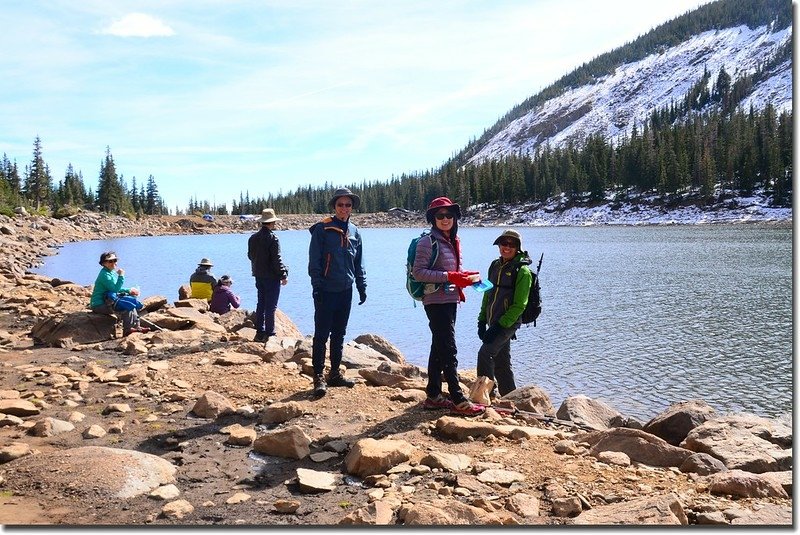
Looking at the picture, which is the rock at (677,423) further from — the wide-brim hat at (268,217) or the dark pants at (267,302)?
the wide-brim hat at (268,217)

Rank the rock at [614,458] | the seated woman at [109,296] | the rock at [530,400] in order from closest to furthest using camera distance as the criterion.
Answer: the rock at [614,458]
the rock at [530,400]
the seated woman at [109,296]

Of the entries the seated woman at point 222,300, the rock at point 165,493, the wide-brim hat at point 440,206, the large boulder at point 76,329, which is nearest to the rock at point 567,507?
the rock at point 165,493

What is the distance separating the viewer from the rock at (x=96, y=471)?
15.0ft

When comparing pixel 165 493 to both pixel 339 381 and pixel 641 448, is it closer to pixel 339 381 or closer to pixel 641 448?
pixel 339 381

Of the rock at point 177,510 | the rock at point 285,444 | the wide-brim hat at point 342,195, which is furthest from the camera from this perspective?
the wide-brim hat at point 342,195

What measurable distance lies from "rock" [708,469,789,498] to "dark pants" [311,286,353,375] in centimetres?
421

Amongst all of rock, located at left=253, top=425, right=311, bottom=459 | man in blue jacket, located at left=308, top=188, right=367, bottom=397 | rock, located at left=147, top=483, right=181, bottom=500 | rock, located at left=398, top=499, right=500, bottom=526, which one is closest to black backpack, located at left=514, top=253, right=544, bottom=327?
man in blue jacket, located at left=308, top=188, right=367, bottom=397

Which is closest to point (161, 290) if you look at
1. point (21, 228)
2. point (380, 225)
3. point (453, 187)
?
point (380, 225)

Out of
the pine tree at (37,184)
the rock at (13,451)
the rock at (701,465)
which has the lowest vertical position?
the rock at (701,465)

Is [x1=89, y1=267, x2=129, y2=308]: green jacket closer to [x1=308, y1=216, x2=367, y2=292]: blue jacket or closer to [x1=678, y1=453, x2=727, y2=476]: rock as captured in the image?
[x1=308, y1=216, x2=367, y2=292]: blue jacket

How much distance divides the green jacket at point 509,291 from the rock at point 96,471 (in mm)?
4266

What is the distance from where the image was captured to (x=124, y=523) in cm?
417

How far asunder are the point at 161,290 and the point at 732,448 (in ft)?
81.8

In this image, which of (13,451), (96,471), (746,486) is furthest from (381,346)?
(746,486)
